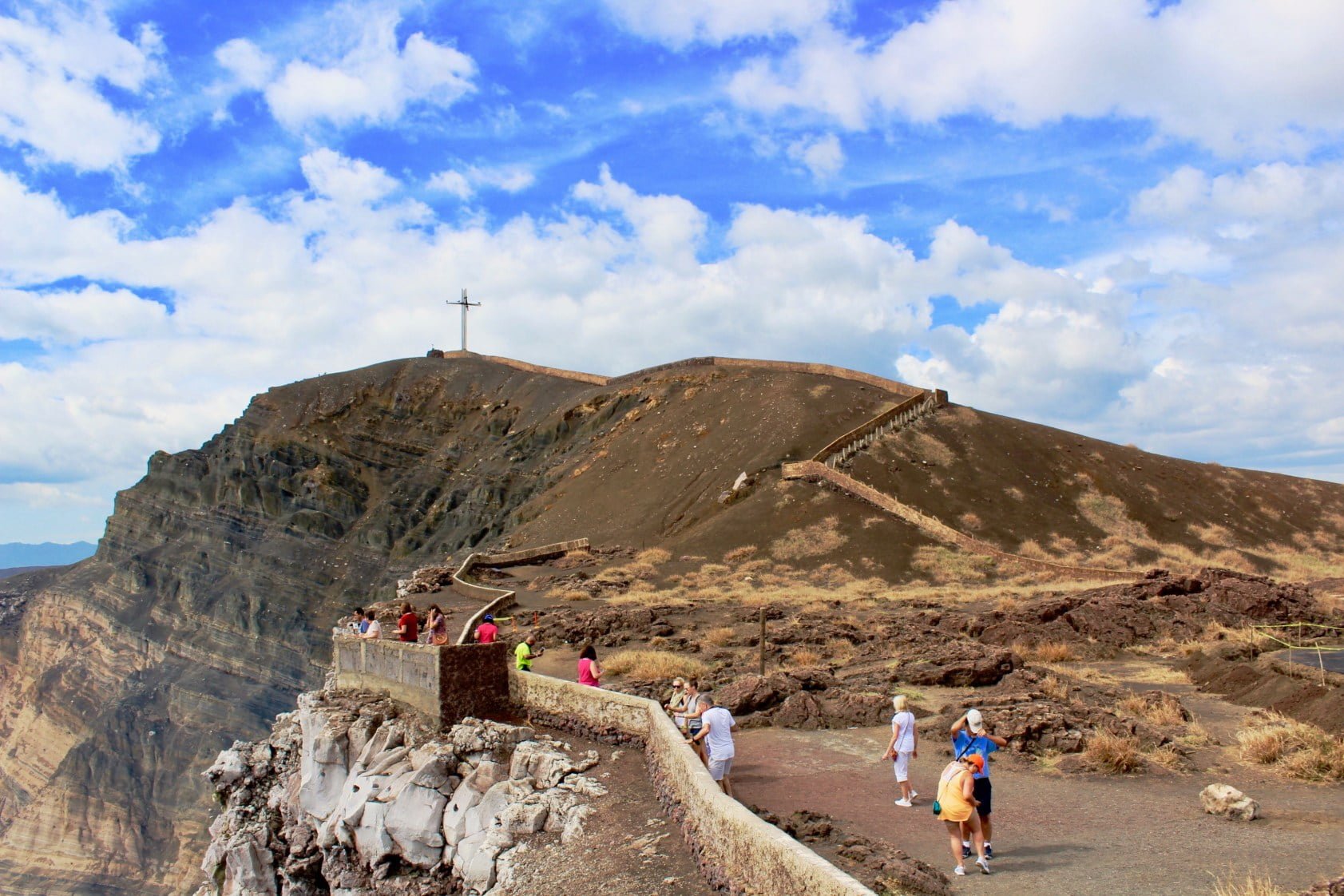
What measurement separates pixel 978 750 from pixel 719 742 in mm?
2818

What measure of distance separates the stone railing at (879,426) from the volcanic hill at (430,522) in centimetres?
68

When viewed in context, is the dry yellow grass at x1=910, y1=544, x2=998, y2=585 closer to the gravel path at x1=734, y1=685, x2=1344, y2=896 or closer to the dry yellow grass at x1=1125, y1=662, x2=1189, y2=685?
the dry yellow grass at x1=1125, y1=662, x2=1189, y2=685

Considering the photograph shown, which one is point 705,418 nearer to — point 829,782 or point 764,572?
point 764,572

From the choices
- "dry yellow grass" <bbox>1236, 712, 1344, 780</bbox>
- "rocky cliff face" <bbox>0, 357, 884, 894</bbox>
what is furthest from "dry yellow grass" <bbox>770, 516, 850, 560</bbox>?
"dry yellow grass" <bbox>1236, 712, 1344, 780</bbox>

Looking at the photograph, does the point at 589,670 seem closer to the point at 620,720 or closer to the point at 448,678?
the point at 620,720

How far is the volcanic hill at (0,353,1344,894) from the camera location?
40.9 metres

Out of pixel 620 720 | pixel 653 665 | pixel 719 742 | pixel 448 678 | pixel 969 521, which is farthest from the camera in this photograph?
pixel 969 521

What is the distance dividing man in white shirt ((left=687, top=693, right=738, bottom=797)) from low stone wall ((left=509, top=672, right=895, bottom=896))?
0.25 metres

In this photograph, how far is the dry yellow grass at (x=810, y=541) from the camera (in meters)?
36.1

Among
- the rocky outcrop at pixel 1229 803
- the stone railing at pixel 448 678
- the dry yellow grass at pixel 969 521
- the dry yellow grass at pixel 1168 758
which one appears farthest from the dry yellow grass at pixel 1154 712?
the dry yellow grass at pixel 969 521

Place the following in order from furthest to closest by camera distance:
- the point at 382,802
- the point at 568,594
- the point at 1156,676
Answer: the point at 568,594 → the point at 1156,676 → the point at 382,802

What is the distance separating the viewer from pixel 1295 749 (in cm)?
1102

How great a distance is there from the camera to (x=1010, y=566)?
3394cm

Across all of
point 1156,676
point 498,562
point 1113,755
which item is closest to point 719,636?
point 1156,676
